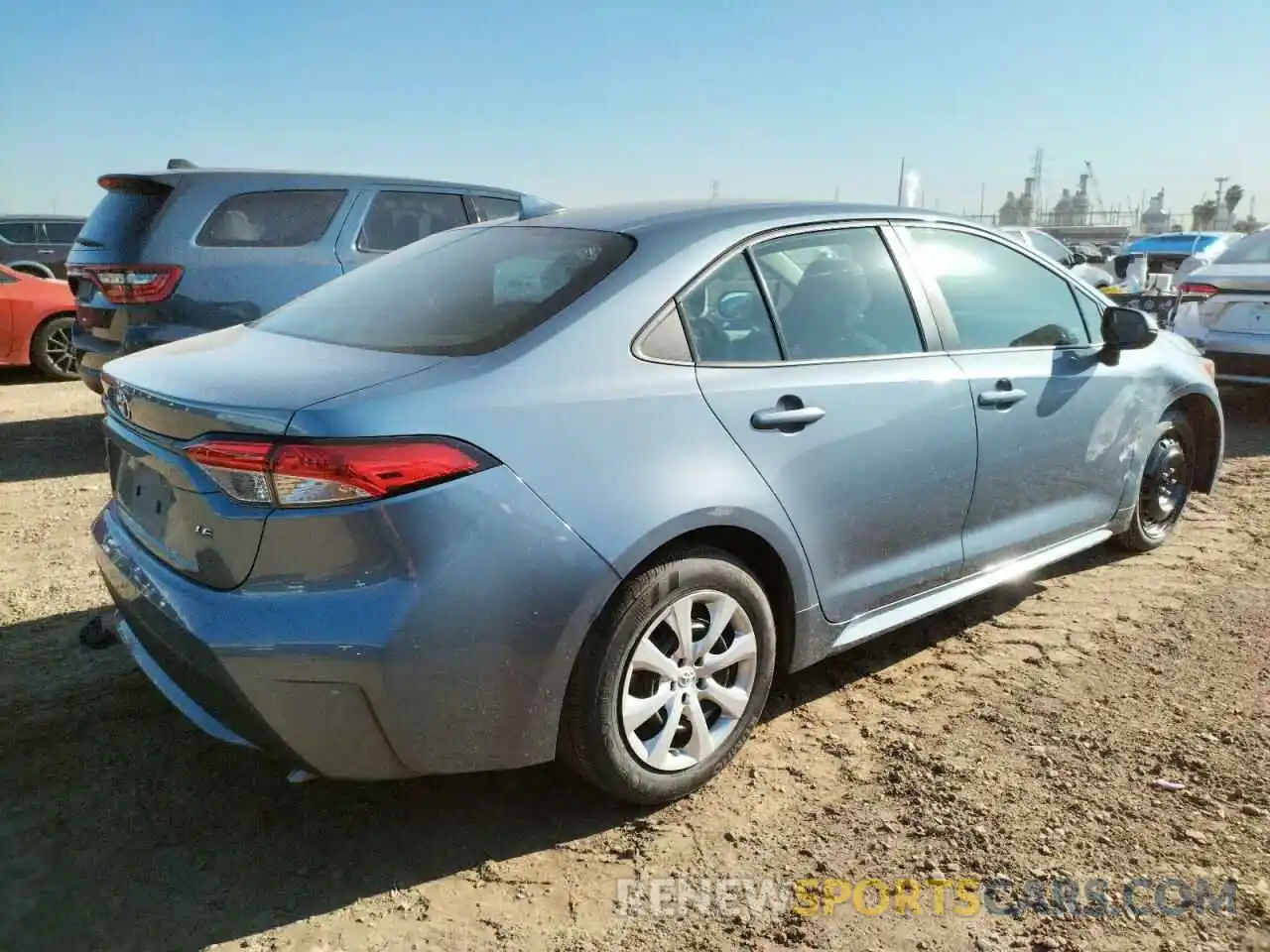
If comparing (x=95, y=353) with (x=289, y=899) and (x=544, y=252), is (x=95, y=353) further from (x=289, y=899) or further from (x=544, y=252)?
(x=289, y=899)

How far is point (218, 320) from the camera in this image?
6047 millimetres

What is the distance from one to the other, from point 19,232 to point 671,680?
1582cm

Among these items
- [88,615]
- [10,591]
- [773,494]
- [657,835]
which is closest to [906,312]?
[773,494]

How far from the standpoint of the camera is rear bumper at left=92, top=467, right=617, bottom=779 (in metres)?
2.12

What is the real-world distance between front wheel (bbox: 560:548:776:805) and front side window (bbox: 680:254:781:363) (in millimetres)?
581

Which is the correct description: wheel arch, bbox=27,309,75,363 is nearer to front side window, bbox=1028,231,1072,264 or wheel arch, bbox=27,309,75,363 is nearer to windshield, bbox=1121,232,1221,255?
front side window, bbox=1028,231,1072,264

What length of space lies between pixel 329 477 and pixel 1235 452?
22.4ft

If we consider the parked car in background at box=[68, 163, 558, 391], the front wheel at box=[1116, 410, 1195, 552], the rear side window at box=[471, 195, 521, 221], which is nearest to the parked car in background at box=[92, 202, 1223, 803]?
the front wheel at box=[1116, 410, 1195, 552]

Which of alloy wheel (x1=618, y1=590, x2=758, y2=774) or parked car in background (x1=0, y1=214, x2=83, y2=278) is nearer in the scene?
alloy wheel (x1=618, y1=590, x2=758, y2=774)

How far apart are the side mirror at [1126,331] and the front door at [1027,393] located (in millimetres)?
71

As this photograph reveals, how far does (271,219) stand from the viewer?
20.7 ft

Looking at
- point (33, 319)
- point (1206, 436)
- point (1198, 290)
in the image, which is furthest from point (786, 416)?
point (33, 319)

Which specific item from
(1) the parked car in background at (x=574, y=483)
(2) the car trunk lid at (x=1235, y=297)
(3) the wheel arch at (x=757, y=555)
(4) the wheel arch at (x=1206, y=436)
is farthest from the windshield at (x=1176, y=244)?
(3) the wheel arch at (x=757, y=555)

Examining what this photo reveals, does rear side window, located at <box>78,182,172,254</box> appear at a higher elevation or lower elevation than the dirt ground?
higher
